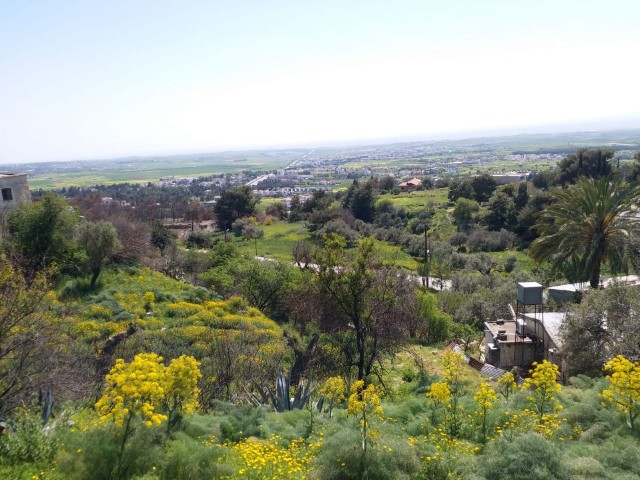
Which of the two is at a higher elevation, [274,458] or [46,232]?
[46,232]

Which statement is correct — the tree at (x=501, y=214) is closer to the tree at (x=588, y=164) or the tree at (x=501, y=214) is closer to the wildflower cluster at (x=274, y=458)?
the tree at (x=588, y=164)

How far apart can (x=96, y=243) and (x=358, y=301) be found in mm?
12104

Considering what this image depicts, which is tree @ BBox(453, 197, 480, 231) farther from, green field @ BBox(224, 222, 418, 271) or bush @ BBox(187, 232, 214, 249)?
bush @ BBox(187, 232, 214, 249)

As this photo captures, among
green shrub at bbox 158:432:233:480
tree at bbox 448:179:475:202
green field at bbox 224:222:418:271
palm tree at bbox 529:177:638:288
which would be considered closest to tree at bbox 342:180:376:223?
green field at bbox 224:222:418:271

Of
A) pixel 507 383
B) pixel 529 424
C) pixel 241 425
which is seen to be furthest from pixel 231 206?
pixel 529 424

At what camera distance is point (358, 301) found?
1265 cm

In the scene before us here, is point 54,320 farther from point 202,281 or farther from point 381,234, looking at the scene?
point 381,234

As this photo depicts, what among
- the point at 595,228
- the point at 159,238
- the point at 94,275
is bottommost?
the point at 159,238

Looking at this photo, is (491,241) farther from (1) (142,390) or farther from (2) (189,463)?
(1) (142,390)

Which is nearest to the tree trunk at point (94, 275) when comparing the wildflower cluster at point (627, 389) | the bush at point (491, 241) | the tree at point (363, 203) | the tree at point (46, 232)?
the tree at point (46, 232)

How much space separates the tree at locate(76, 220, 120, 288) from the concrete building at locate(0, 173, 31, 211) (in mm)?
6569

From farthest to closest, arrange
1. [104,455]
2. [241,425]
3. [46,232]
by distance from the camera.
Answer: [46,232] < [241,425] < [104,455]

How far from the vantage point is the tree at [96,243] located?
64.4 ft

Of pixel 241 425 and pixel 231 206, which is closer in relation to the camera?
pixel 241 425
